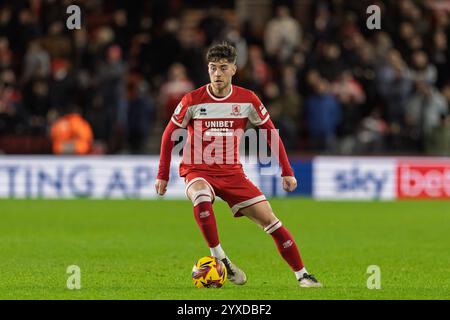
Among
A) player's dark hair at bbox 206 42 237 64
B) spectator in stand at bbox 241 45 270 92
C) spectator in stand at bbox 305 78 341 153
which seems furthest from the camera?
spectator in stand at bbox 241 45 270 92

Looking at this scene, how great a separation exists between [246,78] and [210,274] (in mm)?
11984

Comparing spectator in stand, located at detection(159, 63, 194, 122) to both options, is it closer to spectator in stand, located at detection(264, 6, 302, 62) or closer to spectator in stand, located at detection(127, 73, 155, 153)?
spectator in stand, located at detection(127, 73, 155, 153)

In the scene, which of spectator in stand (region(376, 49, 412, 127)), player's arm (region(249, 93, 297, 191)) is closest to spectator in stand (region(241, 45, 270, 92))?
spectator in stand (region(376, 49, 412, 127))

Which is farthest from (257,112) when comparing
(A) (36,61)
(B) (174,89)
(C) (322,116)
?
(A) (36,61)

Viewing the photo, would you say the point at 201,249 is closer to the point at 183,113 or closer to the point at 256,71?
the point at 183,113

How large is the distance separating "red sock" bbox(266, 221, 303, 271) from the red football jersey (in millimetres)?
643

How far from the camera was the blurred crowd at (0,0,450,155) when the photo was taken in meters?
21.7

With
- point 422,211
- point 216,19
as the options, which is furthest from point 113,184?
point 422,211

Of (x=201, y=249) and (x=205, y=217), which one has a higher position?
(x=205, y=217)

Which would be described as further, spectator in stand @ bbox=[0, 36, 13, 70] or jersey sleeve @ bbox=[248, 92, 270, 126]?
spectator in stand @ bbox=[0, 36, 13, 70]

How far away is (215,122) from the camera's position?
10.1 meters

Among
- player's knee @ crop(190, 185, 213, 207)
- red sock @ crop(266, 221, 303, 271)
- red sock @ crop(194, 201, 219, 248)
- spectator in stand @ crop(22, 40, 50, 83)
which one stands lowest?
red sock @ crop(266, 221, 303, 271)
